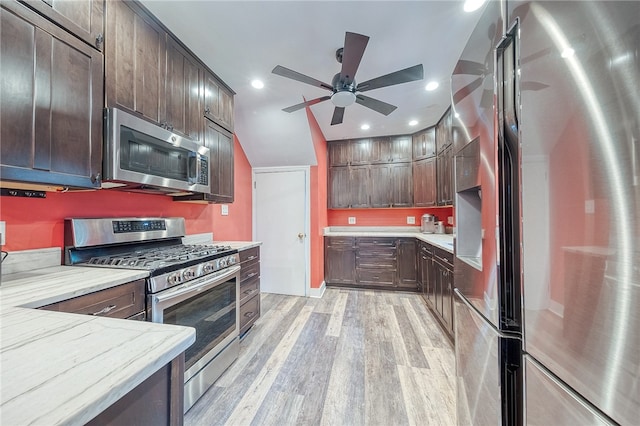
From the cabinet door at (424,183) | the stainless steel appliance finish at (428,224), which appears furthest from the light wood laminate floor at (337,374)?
the cabinet door at (424,183)

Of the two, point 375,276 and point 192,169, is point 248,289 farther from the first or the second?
point 375,276

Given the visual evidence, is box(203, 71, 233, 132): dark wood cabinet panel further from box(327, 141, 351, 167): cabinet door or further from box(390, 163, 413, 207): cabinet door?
box(390, 163, 413, 207): cabinet door

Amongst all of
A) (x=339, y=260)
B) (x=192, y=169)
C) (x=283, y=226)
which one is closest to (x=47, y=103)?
(x=192, y=169)

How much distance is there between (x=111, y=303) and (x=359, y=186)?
12.1 ft

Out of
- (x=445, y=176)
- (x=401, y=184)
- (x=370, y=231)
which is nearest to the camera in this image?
(x=445, y=176)

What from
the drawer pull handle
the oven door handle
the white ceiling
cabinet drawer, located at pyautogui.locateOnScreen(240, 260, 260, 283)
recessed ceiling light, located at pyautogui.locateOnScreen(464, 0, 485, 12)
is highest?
the white ceiling

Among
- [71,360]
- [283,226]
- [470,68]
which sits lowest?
[71,360]

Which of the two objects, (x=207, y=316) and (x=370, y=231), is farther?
(x=370, y=231)

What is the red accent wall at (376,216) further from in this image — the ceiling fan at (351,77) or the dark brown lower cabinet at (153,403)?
the dark brown lower cabinet at (153,403)

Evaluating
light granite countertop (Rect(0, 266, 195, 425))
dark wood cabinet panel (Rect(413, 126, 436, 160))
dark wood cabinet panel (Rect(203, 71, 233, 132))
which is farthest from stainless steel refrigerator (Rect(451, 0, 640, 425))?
dark wood cabinet panel (Rect(413, 126, 436, 160))

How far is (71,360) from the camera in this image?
461mm

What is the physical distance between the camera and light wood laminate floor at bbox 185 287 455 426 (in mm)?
1466

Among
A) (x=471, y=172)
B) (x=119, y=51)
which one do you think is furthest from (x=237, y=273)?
(x=471, y=172)

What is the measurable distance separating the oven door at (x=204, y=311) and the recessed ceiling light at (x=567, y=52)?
194 cm
